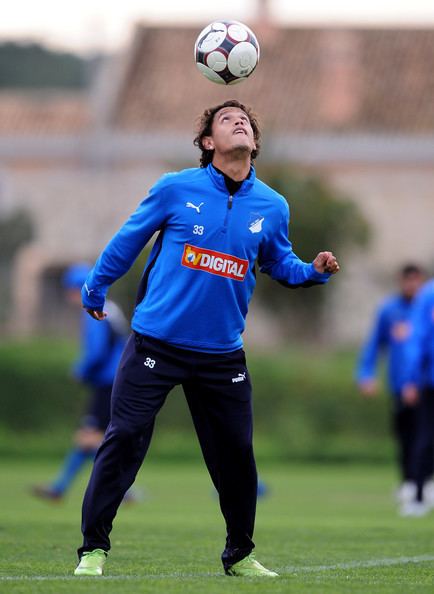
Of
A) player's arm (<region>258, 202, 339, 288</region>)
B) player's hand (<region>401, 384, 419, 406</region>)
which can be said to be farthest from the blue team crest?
player's hand (<region>401, 384, 419, 406</region>)

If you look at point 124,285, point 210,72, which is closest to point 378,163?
point 124,285

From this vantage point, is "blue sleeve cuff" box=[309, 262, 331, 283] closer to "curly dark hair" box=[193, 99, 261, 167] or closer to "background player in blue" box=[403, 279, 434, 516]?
"curly dark hair" box=[193, 99, 261, 167]

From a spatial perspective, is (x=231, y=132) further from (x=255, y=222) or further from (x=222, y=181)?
(x=255, y=222)

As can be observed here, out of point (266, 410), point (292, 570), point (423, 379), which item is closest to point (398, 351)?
point (423, 379)

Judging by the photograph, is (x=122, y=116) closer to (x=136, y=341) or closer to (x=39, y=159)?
(x=39, y=159)

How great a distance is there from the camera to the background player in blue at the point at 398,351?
16609 millimetres

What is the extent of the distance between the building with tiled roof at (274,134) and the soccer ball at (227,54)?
117 ft

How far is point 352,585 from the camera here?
7.58m

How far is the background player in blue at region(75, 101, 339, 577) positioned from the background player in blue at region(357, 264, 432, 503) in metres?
8.62

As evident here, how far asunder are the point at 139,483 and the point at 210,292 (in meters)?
12.4

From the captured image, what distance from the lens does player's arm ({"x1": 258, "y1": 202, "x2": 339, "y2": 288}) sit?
26.5 feet

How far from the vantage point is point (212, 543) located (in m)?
10.6

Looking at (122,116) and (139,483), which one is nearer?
(139,483)

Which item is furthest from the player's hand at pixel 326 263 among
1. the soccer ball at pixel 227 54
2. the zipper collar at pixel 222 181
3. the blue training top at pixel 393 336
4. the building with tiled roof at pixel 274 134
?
the building with tiled roof at pixel 274 134
